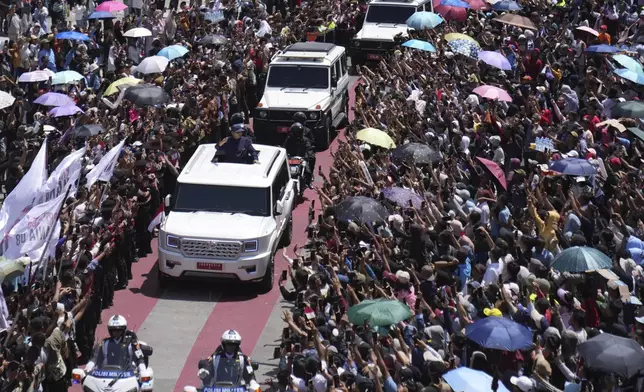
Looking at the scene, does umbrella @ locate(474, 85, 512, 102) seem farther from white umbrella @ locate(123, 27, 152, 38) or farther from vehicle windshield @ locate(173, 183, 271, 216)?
white umbrella @ locate(123, 27, 152, 38)

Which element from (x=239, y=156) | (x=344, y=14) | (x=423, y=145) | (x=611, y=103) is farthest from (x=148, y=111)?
(x=344, y=14)

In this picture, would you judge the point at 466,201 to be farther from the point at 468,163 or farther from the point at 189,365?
the point at 189,365

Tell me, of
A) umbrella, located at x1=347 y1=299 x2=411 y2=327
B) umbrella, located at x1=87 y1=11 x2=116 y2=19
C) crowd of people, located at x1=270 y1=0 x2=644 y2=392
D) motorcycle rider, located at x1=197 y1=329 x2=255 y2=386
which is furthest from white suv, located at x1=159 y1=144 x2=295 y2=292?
umbrella, located at x1=87 y1=11 x2=116 y2=19

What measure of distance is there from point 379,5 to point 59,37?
394 inches

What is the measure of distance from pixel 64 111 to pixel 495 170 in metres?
8.95

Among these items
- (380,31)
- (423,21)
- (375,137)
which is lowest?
(380,31)

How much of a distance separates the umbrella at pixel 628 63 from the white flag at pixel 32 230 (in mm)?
13109

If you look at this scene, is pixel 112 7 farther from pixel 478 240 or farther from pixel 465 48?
pixel 478 240

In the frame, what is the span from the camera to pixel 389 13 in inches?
1491

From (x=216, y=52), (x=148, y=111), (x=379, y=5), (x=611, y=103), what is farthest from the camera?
(x=379, y=5)

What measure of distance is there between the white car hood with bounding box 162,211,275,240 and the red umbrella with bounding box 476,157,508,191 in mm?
3428

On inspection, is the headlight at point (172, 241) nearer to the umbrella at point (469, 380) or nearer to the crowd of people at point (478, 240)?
the crowd of people at point (478, 240)

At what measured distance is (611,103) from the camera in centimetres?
2528

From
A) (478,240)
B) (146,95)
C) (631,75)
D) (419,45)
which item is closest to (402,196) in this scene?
(478,240)
